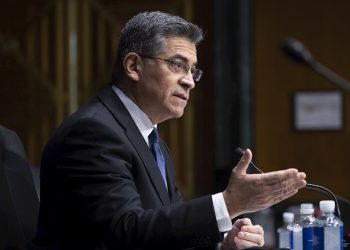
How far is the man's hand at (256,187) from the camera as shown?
2.20 m

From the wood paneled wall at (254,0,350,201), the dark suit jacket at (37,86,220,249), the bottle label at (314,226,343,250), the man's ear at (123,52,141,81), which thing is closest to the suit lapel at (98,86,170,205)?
the dark suit jacket at (37,86,220,249)

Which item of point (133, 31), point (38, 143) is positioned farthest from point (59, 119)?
point (133, 31)

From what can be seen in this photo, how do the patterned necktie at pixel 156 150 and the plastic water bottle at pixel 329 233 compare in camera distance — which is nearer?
the plastic water bottle at pixel 329 233

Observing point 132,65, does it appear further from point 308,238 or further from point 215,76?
point 215,76

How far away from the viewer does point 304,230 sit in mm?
2555

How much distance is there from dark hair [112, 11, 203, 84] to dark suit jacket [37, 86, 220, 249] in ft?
0.56

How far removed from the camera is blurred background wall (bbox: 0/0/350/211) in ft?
20.9

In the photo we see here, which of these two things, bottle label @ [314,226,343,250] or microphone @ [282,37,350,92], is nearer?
microphone @ [282,37,350,92]

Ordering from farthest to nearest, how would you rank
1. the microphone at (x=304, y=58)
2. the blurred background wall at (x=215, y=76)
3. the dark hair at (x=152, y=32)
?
the blurred background wall at (x=215, y=76), the dark hair at (x=152, y=32), the microphone at (x=304, y=58)

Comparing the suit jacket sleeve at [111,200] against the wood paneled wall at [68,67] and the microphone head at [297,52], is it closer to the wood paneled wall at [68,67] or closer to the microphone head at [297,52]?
the microphone head at [297,52]

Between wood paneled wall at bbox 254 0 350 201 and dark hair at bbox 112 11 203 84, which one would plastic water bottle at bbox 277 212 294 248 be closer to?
dark hair at bbox 112 11 203 84

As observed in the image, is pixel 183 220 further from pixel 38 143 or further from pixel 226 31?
pixel 38 143

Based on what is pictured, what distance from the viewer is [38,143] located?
6.80 meters

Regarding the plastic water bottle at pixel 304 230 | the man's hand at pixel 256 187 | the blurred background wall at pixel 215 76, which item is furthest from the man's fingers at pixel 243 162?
the blurred background wall at pixel 215 76
